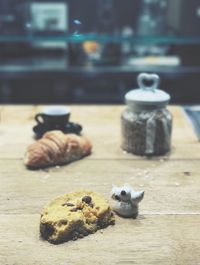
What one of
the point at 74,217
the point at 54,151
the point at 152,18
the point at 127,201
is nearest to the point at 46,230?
the point at 74,217

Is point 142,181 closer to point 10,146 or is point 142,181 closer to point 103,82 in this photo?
point 10,146

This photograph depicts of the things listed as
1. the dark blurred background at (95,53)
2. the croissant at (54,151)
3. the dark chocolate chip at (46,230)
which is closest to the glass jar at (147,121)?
the croissant at (54,151)

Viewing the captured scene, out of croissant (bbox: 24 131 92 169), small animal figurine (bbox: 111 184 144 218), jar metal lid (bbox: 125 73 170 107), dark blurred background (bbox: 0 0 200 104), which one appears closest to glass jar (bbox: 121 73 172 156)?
jar metal lid (bbox: 125 73 170 107)

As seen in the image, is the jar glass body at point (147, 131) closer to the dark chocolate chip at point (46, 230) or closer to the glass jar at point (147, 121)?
the glass jar at point (147, 121)

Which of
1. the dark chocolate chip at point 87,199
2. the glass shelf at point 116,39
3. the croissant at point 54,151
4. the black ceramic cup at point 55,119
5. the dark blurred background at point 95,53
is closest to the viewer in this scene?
the dark chocolate chip at point 87,199

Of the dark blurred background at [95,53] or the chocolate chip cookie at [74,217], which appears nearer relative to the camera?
the chocolate chip cookie at [74,217]

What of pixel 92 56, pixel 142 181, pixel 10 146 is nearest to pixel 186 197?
Answer: pixel 142 181
